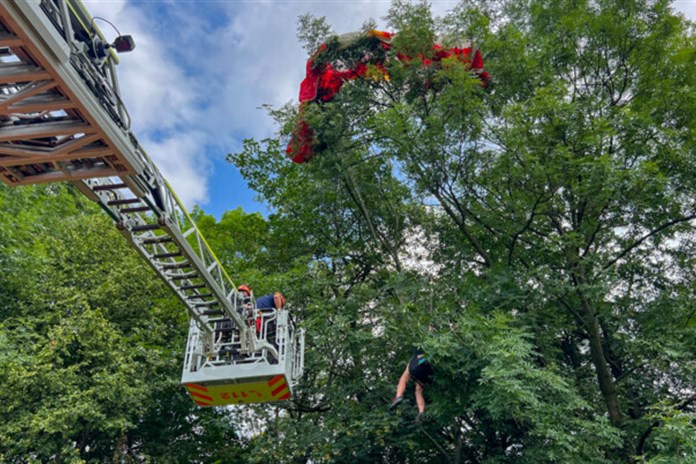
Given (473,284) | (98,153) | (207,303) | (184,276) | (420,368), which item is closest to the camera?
(98,153)

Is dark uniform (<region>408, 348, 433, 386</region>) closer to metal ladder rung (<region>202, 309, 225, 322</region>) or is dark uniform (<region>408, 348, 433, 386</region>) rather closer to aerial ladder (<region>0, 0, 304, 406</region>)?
aerial ladder (<region>0, 0, 304, 406</region>)

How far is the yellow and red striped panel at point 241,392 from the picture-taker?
7.12 m

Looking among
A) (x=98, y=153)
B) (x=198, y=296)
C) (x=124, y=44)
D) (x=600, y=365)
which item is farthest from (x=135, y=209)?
(x=600, y=365)

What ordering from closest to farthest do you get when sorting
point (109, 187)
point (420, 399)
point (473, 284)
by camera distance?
point (109, 187)
point (420, 399)
point (473, 284)

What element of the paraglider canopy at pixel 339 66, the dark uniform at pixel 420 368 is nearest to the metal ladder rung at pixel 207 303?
the dark uniform at pixel 420 368

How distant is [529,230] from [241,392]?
6.40m

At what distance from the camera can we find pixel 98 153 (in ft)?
13.3

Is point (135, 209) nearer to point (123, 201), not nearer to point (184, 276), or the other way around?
point (123, 201)

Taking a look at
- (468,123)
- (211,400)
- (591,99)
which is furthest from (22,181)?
(591,99)

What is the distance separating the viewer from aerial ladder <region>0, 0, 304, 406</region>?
3270mm

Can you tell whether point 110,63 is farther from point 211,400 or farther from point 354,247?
point 354,247

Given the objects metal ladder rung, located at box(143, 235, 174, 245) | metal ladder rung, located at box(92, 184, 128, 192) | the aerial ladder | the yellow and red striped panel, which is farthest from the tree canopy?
metal ladder rung, located at box(92, 184, 128, 192)

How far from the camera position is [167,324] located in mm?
13562

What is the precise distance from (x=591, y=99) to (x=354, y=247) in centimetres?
663
